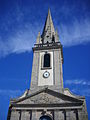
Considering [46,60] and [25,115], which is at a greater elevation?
[46,60]

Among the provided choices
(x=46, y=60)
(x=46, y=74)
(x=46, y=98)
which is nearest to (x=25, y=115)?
(x=46, y=98)

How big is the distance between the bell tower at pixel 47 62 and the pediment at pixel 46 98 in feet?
4.84

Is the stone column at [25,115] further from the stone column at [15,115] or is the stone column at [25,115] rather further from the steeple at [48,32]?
the steeple at [48,32]

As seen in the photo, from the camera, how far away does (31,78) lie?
2186 cm

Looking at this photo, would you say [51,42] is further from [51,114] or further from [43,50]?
[51,114]

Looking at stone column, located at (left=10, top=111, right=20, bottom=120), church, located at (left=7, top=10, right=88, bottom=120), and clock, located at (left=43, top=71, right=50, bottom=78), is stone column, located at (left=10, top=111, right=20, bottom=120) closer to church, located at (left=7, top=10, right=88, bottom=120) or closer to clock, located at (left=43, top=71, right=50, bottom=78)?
church, located at (left=7, top=10, right=88, bottom=120)

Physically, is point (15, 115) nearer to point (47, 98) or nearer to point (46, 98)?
point (46, 98)

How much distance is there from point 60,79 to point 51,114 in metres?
5.05

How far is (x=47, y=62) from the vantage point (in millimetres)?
23516

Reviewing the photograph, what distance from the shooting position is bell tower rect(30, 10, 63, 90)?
21219mm

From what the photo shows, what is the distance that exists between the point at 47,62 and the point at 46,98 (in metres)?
6.31

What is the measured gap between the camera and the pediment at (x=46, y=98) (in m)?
18.5

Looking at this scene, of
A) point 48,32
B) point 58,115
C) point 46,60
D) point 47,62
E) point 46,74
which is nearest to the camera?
point 58,115

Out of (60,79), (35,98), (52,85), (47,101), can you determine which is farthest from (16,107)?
(60,79)
